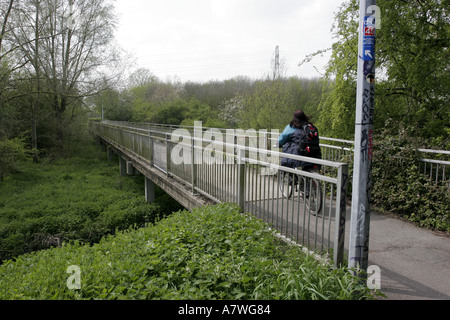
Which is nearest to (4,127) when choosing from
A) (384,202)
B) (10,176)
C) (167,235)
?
(10,176)

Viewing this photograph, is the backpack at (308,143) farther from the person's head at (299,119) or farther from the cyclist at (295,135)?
the person's head at (299,119)

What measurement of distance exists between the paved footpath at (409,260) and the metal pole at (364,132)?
68cm

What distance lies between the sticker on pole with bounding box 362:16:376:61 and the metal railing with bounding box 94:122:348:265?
100 cm

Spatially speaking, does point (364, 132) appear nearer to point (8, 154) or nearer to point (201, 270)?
point (201, 270)

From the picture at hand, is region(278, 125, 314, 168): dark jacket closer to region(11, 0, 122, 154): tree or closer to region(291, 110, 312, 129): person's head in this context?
region(291, 110, 312, 129): person's head

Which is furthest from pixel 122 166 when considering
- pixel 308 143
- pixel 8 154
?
pixel 308 143

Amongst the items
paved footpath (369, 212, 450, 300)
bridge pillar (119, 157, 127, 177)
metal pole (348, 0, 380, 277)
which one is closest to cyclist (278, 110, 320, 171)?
paved footpath (369, 212, 450, 300)

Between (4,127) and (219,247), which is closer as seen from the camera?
(219,247)

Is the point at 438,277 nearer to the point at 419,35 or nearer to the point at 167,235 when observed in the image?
the point at 167,235

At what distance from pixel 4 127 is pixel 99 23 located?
1098 cm

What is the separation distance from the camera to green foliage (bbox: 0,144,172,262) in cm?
1094

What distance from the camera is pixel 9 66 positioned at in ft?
53.1

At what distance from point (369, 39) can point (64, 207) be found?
14.1m
